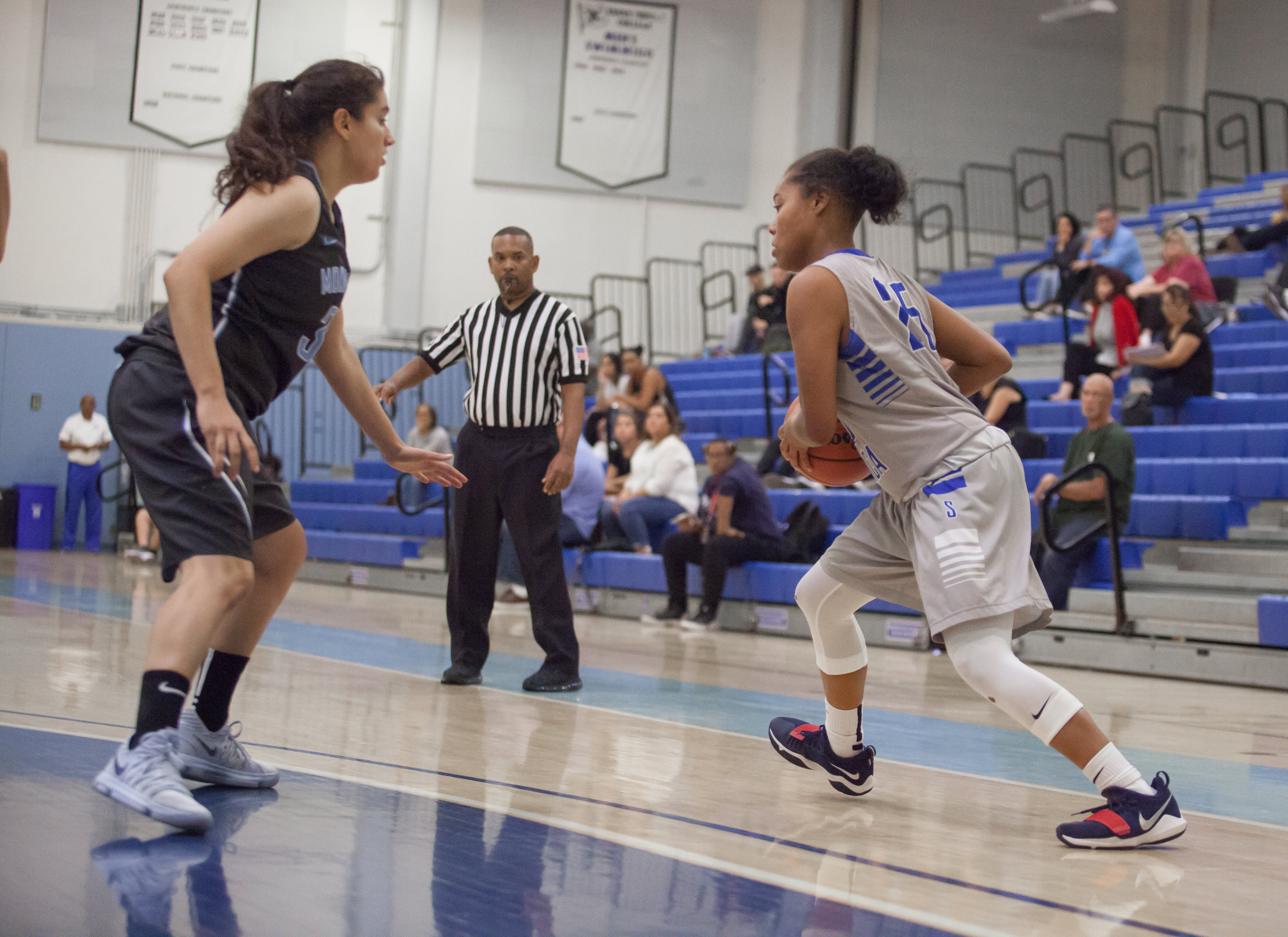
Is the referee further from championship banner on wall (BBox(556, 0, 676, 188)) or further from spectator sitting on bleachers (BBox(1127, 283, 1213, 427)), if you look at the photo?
championship banner on wall (BBox(556, 0, 676, 188))

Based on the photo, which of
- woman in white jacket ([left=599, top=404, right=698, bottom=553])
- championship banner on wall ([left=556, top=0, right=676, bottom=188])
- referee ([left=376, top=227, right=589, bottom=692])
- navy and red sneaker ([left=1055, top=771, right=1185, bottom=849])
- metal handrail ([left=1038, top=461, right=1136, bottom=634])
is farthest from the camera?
championship banner on wall ([left=556, top=0, right=676, bottom=188])

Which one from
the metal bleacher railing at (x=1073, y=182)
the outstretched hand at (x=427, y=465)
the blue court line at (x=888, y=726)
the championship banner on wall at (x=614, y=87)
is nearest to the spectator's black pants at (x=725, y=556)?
the blue court line at (x=888, y=726)

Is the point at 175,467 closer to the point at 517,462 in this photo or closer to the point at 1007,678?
the point at 1007,678

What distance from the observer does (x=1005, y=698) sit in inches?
106

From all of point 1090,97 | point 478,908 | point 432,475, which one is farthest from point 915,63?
point 478,908

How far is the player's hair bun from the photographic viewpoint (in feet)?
9.47

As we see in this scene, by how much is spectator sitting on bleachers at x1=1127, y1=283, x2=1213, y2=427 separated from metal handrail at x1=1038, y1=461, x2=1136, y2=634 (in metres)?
2.00

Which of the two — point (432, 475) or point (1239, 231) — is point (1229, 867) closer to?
point (432, 475)

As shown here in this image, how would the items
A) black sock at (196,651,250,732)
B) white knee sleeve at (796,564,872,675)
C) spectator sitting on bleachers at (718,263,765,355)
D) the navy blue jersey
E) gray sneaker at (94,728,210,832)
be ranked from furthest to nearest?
spectator sitting on bleachers at (718,263,765,355) → white knee sleeve at (796,564,872,675) → black sock at (196,651,250,732) → the navy blue jersey → gray sneaker at (94,728,210,832)

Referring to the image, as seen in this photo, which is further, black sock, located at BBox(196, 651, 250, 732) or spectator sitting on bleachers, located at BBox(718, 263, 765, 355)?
spectator sitting on bleachers, located at BBox(718, 263, 765, 355)

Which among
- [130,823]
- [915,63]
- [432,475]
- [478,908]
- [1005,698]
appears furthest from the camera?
[915,63]

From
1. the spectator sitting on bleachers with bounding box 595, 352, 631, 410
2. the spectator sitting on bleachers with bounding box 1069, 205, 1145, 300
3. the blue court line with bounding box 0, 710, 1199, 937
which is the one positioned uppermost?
the spectator sitting on bleachers with bounding box 1069, 205, 1145, 300

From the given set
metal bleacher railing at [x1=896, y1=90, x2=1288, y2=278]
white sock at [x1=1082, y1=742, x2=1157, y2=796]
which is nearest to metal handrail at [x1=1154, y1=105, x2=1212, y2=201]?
metal bleacher railing at [x1=896, y1=90, x2=1288, y2=278]

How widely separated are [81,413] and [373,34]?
Answer: 18.7 feet
